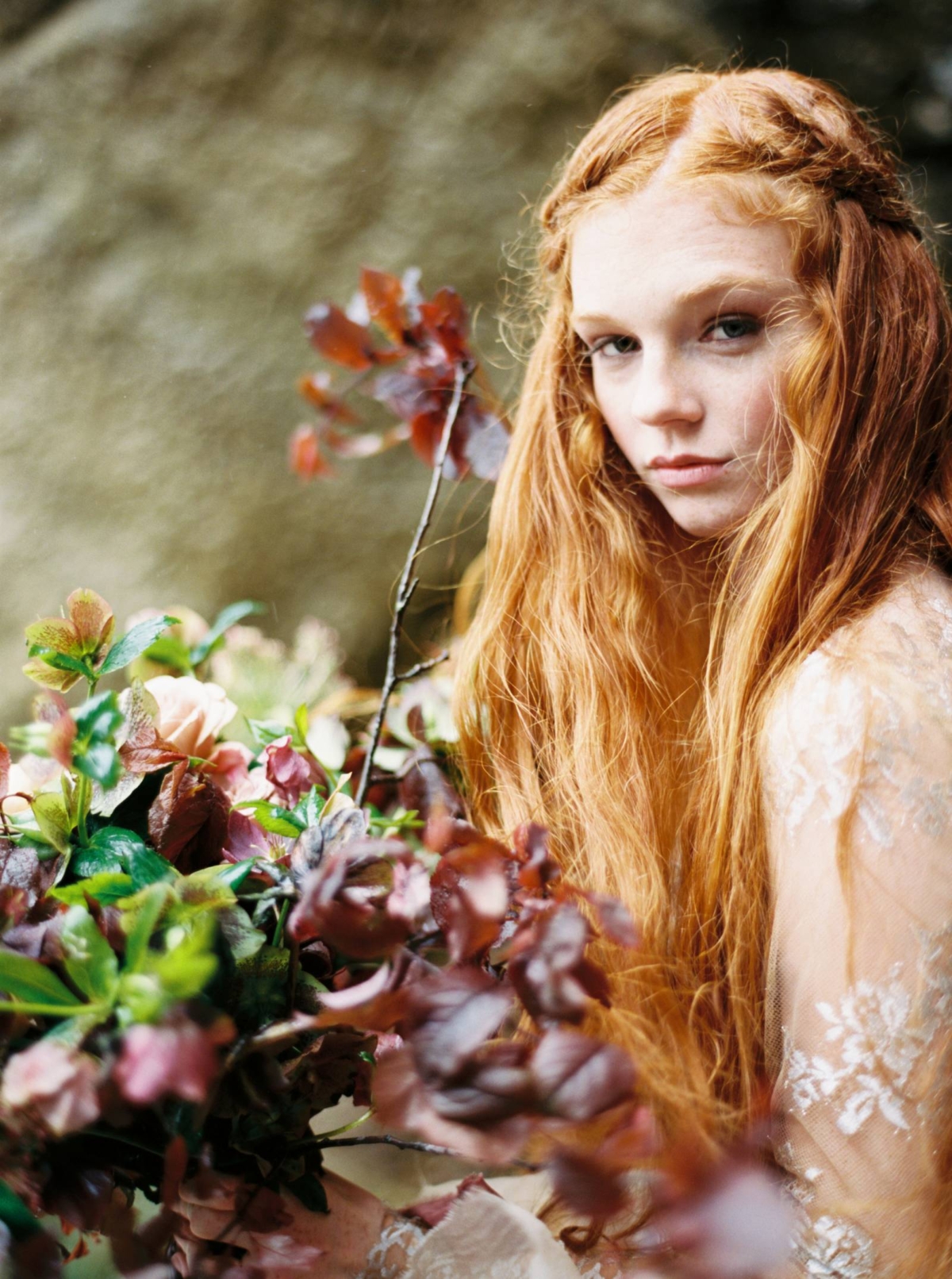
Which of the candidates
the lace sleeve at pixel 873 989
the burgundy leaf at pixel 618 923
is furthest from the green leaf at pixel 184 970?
the lace sleeve at pixel 873 989

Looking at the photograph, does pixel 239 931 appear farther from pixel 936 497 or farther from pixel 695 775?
pixel 936 497

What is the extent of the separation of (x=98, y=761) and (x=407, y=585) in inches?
24.2

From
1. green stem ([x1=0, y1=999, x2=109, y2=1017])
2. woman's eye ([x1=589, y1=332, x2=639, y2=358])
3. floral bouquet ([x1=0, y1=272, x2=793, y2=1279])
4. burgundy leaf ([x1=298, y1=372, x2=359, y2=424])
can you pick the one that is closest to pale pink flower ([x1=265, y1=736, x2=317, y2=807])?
floral bouquet ([x1=0, y1=272, x2=793, y2=1279])

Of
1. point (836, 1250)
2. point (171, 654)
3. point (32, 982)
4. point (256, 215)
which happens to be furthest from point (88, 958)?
point (256, 215)

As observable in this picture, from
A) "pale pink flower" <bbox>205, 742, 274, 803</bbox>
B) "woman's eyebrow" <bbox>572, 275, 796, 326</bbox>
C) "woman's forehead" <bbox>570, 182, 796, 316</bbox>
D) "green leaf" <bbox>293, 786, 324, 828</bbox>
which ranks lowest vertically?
"pale pink flower" <bbox>205, 742, 274, 803</bbox>

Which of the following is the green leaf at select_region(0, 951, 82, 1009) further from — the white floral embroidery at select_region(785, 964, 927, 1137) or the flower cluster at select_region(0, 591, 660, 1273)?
the white floral embroidery at select_region(785, 964, 927, 1137)

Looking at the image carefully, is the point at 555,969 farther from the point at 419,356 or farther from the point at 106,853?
the point at 419,356

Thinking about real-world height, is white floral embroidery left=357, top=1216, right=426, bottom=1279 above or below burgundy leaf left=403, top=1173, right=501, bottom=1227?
below

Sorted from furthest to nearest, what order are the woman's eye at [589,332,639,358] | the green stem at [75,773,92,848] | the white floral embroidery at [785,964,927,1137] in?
the woman's eye at [589,332,639,358], the white floral embroidery at [785,964,927,1137], the green stem at [75,773,92,848]

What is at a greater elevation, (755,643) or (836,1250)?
(755,643)

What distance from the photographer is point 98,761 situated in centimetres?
67

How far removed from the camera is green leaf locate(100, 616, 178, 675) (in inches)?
30.5

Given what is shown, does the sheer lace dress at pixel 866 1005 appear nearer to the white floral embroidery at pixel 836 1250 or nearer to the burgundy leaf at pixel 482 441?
the white floral embroidery at pixel 836 1250

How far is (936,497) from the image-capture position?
1.16 m
